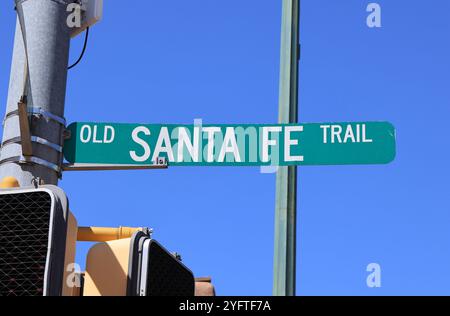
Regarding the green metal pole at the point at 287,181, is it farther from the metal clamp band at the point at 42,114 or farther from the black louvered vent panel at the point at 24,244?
the black louvered vent panel at the point at 24,244

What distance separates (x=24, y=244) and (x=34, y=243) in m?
Answer: 0.05

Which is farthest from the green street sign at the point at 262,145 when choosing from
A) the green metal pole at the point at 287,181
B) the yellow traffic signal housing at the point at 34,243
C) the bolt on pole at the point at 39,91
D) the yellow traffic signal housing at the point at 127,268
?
the yellow traffic signal housing at the point at 34,243

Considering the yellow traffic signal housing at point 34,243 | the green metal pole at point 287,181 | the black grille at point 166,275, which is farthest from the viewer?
the green metal pole at point 287,181

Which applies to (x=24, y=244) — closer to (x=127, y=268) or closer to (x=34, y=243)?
(x=34, y=243)

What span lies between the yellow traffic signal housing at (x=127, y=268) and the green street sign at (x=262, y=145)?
1663 millimetres

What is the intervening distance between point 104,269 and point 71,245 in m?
0.23

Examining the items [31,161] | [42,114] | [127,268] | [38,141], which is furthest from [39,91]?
[127,268]

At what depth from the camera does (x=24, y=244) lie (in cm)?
381

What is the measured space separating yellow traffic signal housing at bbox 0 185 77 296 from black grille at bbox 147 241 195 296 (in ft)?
1.49

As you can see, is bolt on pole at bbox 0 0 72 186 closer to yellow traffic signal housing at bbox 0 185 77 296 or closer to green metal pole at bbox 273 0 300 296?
green metal pole at bbox 273 0 300 296

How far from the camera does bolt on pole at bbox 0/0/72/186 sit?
569 centimetres

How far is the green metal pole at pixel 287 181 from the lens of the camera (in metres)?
5.63

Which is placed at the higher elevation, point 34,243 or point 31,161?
point 31,161
